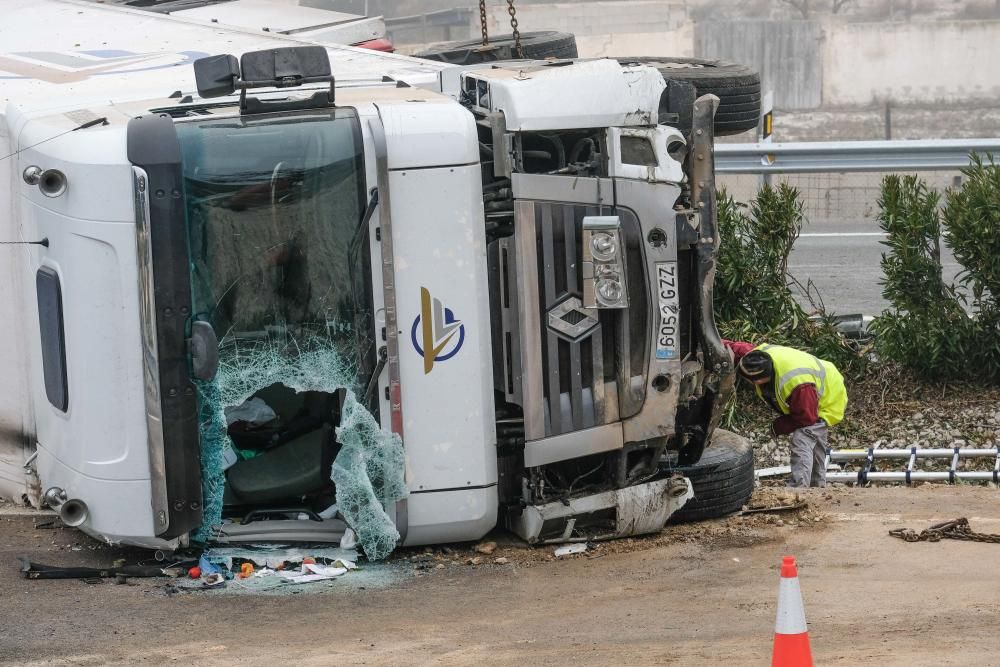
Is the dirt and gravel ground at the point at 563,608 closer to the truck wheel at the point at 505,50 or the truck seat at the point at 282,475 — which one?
the truck seat at the point at 282,475

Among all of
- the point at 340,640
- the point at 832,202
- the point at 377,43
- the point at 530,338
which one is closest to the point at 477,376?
the point at 530,338

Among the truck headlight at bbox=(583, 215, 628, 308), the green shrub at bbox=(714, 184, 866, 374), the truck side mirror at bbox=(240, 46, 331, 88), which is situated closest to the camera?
the truck headlight at bbox=(583, 215, 628, 308)

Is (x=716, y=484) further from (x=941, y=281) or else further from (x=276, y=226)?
(x=941, y=281)

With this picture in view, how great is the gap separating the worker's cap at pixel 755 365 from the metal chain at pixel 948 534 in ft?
6.86

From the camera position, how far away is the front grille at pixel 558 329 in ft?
18.9

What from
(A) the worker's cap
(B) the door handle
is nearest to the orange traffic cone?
(B) the door handle

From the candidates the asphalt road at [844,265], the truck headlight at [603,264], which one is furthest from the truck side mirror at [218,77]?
the asphalt road at [844,265]

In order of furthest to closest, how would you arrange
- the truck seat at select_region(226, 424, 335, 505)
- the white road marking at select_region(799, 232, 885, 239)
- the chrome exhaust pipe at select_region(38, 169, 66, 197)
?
the white road marking at select_region(799, 232, 885, 239) → the truck seat at select_region(226, 424, 335, 505) → the chrome exhaust pipe at select_region(38, 169, 66, 197)

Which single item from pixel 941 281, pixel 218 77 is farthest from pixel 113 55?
pixel 941 281

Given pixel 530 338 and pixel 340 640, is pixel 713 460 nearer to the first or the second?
pixel 530 338

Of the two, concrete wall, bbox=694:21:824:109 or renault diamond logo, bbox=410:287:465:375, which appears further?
concrete wall, bbox=694:21:824:109

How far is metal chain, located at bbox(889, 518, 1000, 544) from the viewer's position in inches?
241

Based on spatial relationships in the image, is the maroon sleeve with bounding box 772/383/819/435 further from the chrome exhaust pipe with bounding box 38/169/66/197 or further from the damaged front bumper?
the chrome exhaust pipe with bounding box 38/169/66/197

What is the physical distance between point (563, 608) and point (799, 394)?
3.54 metres
